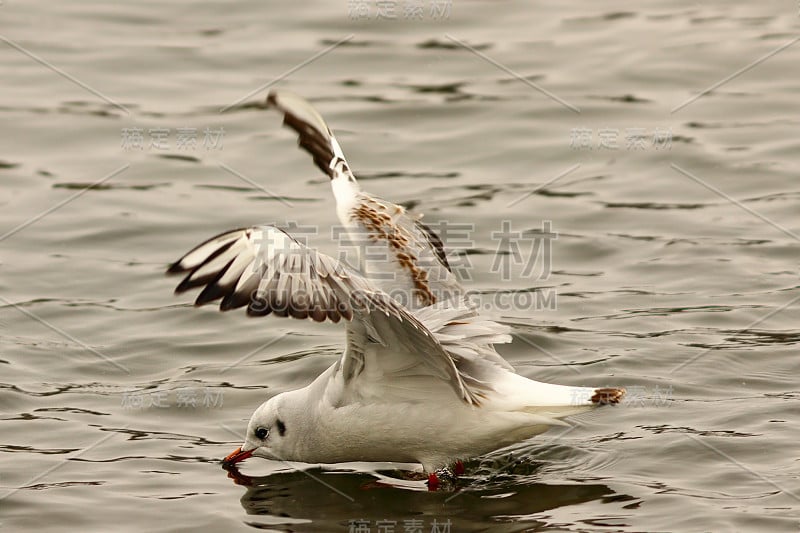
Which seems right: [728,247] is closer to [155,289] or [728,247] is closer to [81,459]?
[155,289]

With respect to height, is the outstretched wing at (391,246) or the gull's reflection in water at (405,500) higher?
the outstretched wing at (391,246)

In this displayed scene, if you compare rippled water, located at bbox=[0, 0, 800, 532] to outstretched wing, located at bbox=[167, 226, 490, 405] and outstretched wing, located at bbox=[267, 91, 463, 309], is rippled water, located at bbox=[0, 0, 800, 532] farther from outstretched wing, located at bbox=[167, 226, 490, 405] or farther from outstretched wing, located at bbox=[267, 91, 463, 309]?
outstretched wing, located at bbox=[167, 226, 490, 405]

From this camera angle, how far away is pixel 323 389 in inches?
293

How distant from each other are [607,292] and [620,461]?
2.92m

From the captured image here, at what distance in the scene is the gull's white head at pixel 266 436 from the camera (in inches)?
299

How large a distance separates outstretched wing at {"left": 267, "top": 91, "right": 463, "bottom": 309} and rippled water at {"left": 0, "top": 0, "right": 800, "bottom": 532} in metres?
1.11

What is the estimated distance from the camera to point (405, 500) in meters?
7.19

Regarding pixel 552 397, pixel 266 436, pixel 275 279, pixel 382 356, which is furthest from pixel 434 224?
pixel 275 279

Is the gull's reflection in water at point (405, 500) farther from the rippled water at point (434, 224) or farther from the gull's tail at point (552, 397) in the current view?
the gull's tail at point (552, 397)

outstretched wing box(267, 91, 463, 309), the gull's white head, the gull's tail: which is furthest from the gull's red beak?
the gull's tail

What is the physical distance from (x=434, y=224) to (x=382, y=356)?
467 centimetres

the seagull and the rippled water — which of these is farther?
the rippled water

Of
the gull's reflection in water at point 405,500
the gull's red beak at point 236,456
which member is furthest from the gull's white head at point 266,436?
the gull's reflection in water at point 405,500

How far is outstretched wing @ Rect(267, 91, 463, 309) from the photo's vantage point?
7.97m
